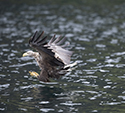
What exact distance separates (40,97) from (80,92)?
1420 mm

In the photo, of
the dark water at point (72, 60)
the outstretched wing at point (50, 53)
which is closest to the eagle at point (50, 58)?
the outstretched wing at point (50, 53)

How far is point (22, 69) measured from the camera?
1202 cm

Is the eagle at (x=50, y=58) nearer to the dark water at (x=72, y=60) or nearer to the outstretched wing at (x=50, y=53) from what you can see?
the outstretched wing at (x=50, y=53)

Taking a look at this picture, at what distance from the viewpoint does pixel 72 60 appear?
13.1m

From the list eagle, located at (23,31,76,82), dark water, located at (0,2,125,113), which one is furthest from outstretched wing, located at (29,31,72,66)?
dark water, located at (0,2,125,113)

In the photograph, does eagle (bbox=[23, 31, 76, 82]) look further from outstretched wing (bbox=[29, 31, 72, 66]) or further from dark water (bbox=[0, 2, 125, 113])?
dark water (bbox=[0, 2, 125, 113])

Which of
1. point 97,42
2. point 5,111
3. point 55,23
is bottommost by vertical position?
point 5,111

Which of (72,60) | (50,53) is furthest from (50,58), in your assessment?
(72,60)

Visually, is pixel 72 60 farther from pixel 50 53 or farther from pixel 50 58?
pixel 50 53

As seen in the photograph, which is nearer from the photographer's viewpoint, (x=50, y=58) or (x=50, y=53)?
(x=50, y=53)

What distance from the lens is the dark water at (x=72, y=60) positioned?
8.71 metres

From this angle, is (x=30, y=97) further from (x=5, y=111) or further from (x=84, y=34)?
(x=84, y=34)

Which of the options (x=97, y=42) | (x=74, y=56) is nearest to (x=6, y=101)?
(x=74, y=56)

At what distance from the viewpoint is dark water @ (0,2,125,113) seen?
28.6ft
